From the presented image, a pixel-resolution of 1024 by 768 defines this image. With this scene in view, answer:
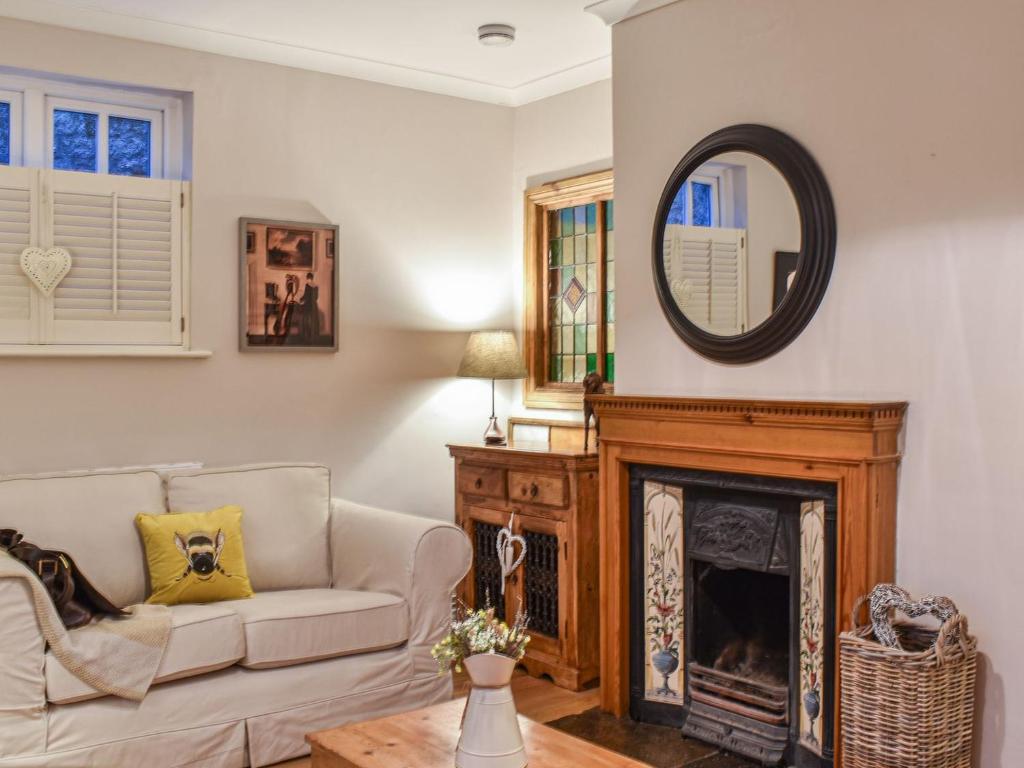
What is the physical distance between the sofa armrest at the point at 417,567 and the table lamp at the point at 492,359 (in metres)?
0.98

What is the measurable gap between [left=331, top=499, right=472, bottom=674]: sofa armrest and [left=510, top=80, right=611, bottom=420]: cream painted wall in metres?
1.26

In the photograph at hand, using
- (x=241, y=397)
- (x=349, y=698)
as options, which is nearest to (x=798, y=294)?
(x=349, y=698)

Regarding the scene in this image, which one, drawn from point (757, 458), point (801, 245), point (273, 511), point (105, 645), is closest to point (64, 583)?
point (105, 645)

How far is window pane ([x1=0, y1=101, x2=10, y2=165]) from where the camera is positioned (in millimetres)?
3945

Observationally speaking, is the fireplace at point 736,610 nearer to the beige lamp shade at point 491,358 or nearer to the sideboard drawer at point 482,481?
the sideboard drawer at point 482,481

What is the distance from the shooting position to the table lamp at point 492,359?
4680 millimetres

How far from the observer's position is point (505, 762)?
7.68 feet

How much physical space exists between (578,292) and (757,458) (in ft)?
5.84

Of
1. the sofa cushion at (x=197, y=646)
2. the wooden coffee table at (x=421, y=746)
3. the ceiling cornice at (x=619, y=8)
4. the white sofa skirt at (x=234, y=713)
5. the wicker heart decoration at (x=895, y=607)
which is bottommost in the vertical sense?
the white sofa skirt at (x=234, y=713)

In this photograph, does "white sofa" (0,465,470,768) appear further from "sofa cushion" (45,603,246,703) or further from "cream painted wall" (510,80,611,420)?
"cream painted wall" (510,80,611,420)

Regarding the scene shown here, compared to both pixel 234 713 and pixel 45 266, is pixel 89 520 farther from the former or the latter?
pixel 45 266

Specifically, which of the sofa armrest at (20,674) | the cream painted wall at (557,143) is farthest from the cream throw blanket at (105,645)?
the cream painted wall at (557,143)

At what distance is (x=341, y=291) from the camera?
4637 mm

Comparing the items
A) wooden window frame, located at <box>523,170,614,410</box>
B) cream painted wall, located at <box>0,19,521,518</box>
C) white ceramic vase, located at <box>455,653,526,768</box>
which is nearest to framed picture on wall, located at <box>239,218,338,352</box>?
cream painted wall, located at <box>0,19,521,518</box>
